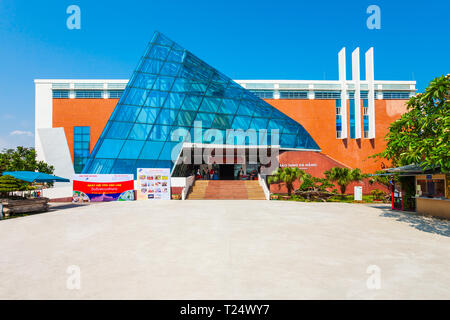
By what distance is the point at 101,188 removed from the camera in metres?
24.2

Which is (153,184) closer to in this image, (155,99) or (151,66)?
(155,99)

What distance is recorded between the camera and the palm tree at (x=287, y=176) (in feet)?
86.4

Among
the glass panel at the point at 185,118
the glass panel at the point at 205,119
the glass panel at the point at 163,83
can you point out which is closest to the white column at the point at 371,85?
the glass panel at the point at 205,119

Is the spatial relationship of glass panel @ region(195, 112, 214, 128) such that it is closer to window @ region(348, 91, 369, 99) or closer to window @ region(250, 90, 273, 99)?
window @ region(250, 90, 273, 99)

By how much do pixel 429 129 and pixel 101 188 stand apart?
23786mm

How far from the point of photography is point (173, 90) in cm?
3159

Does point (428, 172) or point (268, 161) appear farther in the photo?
point (268, 161)

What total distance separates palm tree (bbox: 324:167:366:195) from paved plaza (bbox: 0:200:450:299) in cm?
1469

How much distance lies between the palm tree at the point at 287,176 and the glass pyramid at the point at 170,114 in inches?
295

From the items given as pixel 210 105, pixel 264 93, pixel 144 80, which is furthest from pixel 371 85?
pixel 144 80

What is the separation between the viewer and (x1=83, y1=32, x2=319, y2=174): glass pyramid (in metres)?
28.4
